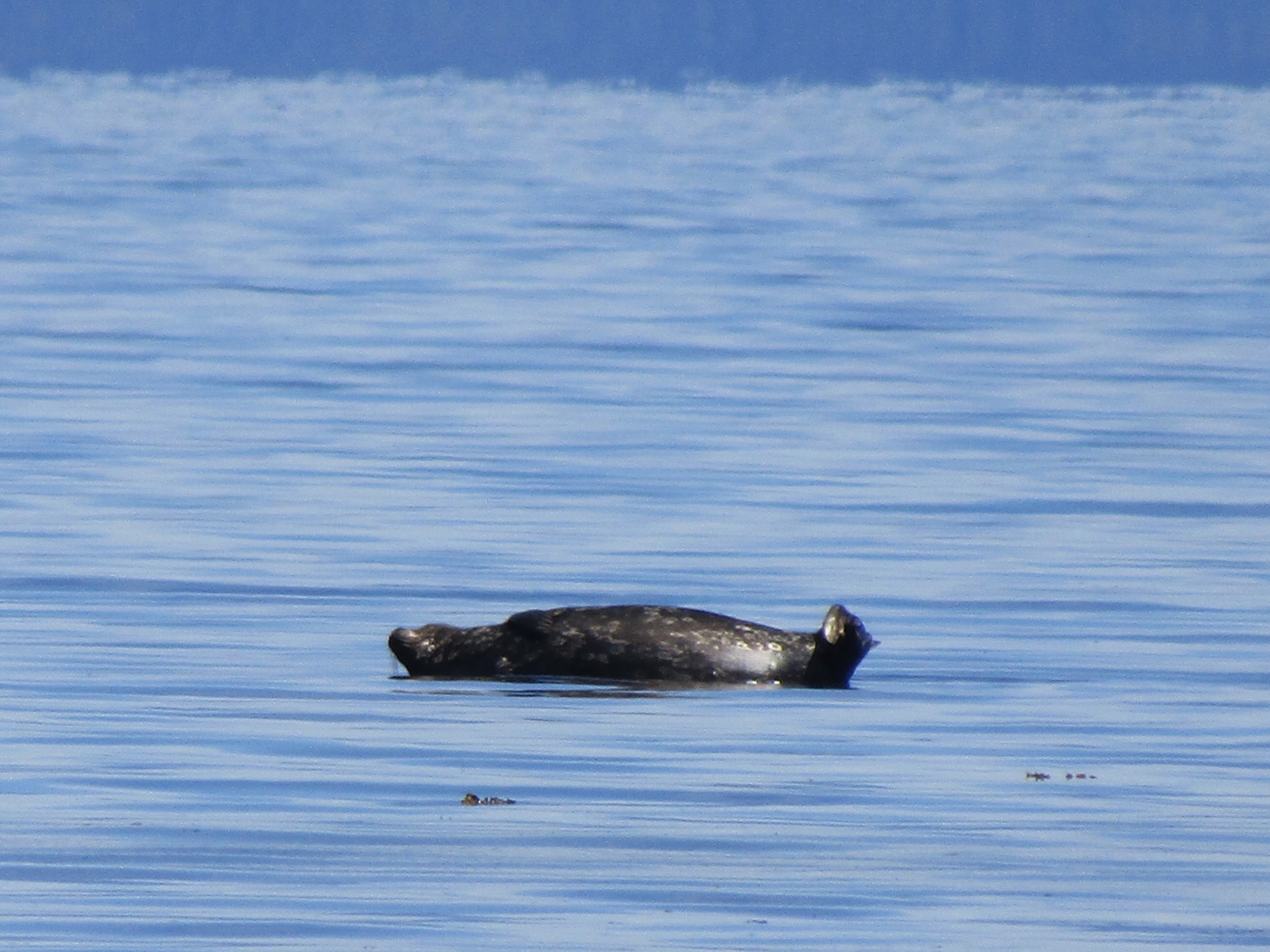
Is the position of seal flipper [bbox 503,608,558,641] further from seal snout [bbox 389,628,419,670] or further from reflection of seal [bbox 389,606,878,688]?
seal snout [bbox 389,628,419,670]

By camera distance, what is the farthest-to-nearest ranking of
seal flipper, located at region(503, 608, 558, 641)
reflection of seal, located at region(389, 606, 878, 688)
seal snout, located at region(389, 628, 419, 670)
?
seal flipper, located at region(503, 608, 558, 641), reflection of seal, located at region(389, 606, 878, 688), seal snout, located at region(389, 628, 419, 670)

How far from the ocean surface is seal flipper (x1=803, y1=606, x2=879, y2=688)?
137 mm

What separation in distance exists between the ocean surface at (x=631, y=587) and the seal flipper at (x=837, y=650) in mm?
137

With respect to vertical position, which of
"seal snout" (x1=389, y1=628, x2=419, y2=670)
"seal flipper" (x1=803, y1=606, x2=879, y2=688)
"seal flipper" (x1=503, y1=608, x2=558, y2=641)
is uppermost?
"seal flipper" (x1=503, y1=608, x2=558, y2=641)

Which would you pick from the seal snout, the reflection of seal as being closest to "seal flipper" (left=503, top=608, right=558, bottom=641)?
the reflection of seal

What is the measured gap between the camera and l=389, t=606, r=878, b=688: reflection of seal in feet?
46.9

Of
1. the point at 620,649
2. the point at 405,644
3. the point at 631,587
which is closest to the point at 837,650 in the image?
the point at 620,649

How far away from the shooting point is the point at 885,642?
15188 mm

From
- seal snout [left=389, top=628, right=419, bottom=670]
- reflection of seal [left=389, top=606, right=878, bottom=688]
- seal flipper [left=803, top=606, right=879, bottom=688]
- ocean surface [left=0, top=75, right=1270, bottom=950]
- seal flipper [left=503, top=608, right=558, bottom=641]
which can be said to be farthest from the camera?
seal flipper [left=503, top=608, right=558, bottom=641]

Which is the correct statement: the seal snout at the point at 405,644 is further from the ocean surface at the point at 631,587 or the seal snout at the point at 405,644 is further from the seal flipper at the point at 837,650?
the seal flipper at the point at 837,650

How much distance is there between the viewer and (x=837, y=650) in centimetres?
1391

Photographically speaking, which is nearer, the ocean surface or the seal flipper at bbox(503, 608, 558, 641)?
the ocean surface

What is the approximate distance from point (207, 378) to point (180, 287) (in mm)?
12221

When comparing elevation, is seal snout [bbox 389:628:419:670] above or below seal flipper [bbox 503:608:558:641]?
below
